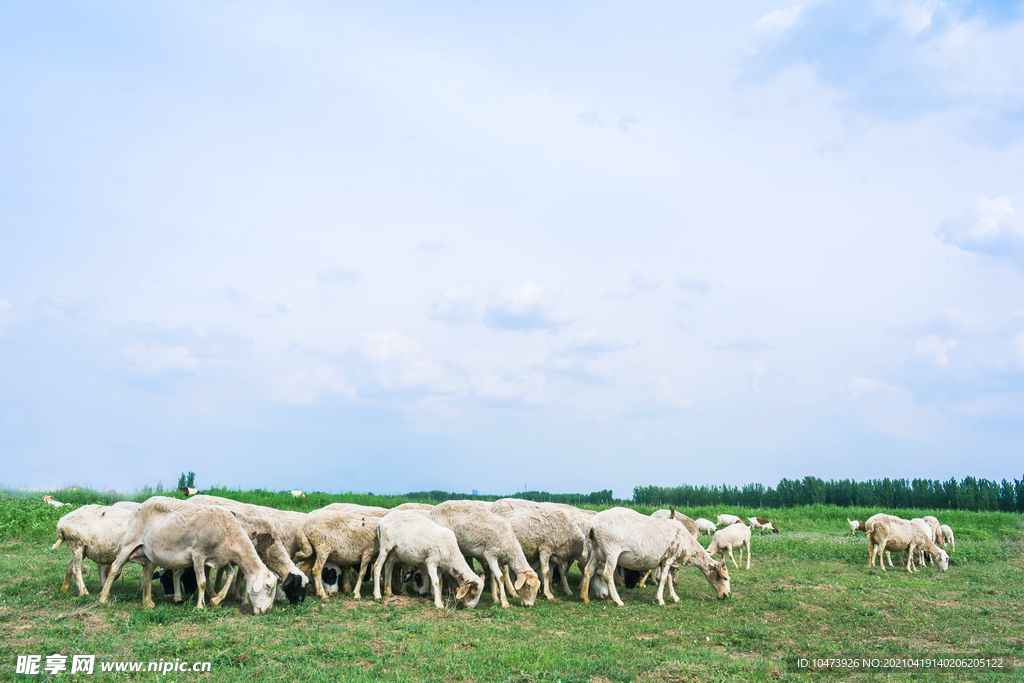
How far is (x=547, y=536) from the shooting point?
15.1 m

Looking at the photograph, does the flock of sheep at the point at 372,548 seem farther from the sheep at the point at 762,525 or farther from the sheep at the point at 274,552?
the sheep at the point at 762,525

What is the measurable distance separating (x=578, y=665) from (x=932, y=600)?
452 inches

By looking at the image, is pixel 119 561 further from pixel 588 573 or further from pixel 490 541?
pixel 588 573

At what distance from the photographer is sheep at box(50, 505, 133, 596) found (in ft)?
41.6

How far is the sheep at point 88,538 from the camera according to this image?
41.6 feet

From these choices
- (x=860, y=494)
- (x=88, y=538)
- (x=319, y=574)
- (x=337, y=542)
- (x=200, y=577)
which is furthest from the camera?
(x=860, y=494)

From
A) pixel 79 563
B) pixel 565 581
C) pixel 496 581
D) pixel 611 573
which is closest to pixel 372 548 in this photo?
pixel 496 581

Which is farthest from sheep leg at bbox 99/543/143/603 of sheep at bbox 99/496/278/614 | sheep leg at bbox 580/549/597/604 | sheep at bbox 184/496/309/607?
sheep leg at bbox 580/549/597/604

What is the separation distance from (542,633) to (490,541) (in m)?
3.44

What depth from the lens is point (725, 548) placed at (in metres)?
20.7

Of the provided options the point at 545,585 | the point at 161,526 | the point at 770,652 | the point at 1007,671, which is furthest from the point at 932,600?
the point at 161,526

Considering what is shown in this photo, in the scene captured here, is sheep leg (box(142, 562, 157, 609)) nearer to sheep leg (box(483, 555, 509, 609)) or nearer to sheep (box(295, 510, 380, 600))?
sheep (box(295, 510, 380, 600))

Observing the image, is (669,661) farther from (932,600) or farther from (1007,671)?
(932,600)

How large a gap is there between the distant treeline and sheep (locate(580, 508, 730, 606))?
1488 inches
